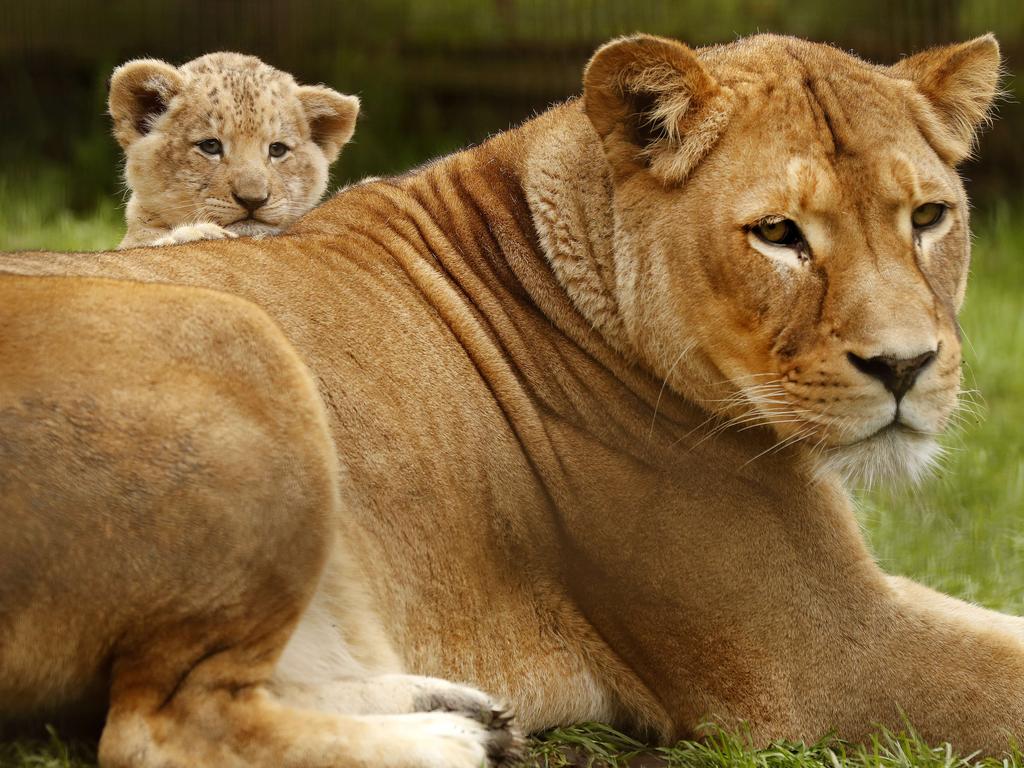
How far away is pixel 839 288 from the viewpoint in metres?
2.93

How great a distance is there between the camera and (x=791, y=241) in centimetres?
302

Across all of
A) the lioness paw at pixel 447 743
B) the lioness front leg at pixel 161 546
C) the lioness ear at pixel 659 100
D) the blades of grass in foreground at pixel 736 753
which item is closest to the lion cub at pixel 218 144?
the lioness ear at pixel 659 100

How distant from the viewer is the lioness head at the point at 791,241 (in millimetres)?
2918

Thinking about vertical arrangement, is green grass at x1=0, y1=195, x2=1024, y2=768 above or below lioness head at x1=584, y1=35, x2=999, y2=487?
below

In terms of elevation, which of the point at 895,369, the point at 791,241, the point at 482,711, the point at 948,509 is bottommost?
the point at 948,509

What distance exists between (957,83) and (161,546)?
6.41 ft

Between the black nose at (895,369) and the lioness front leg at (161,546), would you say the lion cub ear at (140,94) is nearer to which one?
the lioness front leg at (161,546)

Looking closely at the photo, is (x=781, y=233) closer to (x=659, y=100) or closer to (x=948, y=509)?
(x=659, y=100)

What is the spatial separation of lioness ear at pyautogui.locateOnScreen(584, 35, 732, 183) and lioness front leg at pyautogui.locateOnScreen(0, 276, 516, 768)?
939 millimetres

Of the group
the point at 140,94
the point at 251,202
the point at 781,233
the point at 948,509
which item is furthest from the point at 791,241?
the point at 140,94

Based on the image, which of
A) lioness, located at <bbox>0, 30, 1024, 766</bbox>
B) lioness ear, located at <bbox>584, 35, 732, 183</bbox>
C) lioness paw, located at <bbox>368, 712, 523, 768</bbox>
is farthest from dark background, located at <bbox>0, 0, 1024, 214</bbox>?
lioness paw, located at <bbox>368, 712, 523, 768</bbox>

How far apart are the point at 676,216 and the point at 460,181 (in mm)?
591

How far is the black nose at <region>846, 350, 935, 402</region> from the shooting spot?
286 cm

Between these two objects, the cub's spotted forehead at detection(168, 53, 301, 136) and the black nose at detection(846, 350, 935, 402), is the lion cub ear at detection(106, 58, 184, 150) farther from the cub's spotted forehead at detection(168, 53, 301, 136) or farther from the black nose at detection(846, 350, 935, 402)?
the black nose at detection(846, 350, 935, 402)
